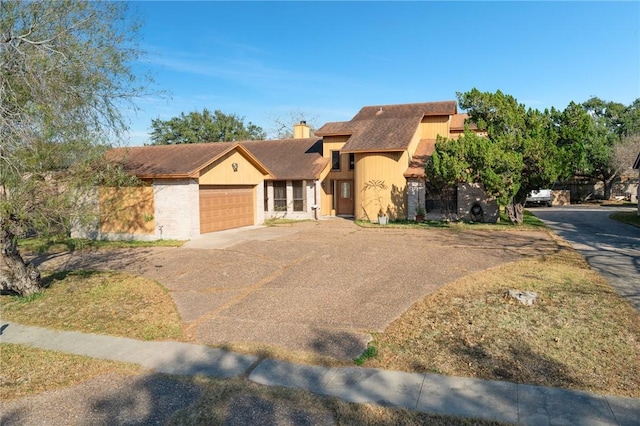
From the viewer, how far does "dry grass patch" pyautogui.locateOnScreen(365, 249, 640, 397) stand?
16.9 ft

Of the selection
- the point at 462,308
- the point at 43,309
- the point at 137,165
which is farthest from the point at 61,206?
the point at 137,165

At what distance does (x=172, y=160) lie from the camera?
18516 millimetres

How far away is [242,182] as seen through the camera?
2075 centimetres

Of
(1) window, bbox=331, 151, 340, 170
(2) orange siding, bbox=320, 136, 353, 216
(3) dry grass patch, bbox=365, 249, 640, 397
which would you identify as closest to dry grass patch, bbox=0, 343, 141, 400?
(3) dry grass patch, bbox=365, 249, 640, 397

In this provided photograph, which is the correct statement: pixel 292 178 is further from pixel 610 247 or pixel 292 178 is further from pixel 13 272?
pixel 13 272

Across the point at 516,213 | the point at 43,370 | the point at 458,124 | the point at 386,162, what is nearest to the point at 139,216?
Result: the point at 43,370

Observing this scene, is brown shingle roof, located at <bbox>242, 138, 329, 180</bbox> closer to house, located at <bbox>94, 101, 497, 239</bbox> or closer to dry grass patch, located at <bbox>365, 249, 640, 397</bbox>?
house, located at <bbox>94, 101, 497, 239</bbox>

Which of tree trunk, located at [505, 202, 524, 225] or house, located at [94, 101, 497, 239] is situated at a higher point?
house, located at [94, 101, 497, 239]

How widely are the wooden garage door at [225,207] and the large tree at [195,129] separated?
2895 centimetres

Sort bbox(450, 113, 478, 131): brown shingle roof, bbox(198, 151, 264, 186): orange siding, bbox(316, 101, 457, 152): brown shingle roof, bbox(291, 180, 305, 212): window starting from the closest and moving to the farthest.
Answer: bbox(198, 151, 264, 186): orange siding < bbox(316, 101, 457, 152): brown shingle roof < bbox(291, 180, 305, 212): window < bbox(450, 113, 478, 131): brown shingle roof

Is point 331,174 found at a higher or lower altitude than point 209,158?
lower

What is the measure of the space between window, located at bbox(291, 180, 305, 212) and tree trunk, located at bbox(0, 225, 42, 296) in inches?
670

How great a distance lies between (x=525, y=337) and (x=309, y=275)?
18.4 feet

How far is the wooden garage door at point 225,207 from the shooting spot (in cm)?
1838
